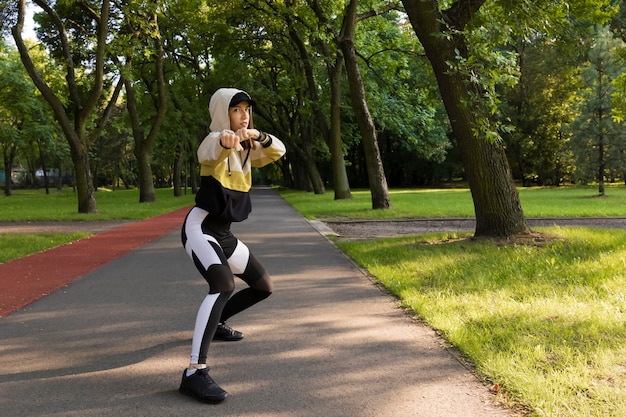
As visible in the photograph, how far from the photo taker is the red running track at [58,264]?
21.3ft

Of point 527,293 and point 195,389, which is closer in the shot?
point 195,389

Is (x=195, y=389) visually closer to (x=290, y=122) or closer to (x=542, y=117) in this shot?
(x=290, y=122)

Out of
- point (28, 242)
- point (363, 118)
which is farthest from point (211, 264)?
point (363, 118)

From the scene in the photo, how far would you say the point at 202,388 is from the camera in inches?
126

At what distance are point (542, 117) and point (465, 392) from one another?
4647 centimetres

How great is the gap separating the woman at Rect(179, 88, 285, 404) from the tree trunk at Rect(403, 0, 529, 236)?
6076mm

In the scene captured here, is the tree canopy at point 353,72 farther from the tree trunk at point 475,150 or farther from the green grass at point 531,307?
the green grass at point 531,307

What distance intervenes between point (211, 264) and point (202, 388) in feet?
2.51

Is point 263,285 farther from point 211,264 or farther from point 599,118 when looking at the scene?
point 599,118

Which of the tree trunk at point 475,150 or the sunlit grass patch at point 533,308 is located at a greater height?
the tree trunk at point 475,150

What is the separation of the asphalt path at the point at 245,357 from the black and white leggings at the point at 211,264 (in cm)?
39

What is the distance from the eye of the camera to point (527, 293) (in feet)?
18.2

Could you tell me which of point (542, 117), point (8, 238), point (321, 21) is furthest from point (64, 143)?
point (542, 117)

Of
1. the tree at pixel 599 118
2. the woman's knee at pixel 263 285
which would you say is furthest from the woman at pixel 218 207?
the tree at pixel 599 118
